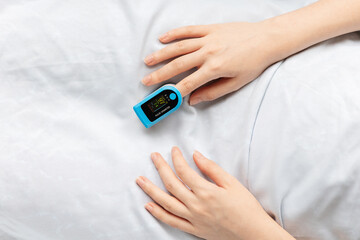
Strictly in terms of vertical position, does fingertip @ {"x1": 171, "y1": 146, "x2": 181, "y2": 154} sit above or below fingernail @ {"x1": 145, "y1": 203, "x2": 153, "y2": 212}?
above

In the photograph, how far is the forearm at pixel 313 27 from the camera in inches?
33.7

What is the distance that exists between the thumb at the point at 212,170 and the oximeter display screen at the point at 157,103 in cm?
14

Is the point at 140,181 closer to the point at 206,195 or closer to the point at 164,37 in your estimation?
the point at 206,195

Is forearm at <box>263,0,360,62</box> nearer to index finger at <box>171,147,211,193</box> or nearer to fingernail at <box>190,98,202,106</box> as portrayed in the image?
fingernail at <box>190,98,202,106</box>

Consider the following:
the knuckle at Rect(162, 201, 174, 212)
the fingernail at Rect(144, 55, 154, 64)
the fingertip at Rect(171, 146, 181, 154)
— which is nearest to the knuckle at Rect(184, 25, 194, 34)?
the fingernail at Rect(144, 55, 154, 64)

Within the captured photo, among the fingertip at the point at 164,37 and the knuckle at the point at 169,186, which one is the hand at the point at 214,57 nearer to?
the fingertip at the point at 164,37

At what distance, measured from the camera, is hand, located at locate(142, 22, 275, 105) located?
2.79 ft

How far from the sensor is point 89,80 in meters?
0.84

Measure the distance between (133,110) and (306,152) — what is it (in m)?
0.40

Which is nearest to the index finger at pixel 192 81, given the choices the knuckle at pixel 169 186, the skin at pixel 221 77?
the skin at pixel 221 77

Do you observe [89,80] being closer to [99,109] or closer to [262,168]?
[99,109]

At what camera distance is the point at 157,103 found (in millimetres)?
851

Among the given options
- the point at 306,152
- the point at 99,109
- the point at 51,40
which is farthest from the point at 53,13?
the point at 306,152

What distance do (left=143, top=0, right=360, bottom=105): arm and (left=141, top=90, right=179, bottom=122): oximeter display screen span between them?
0.03 m
